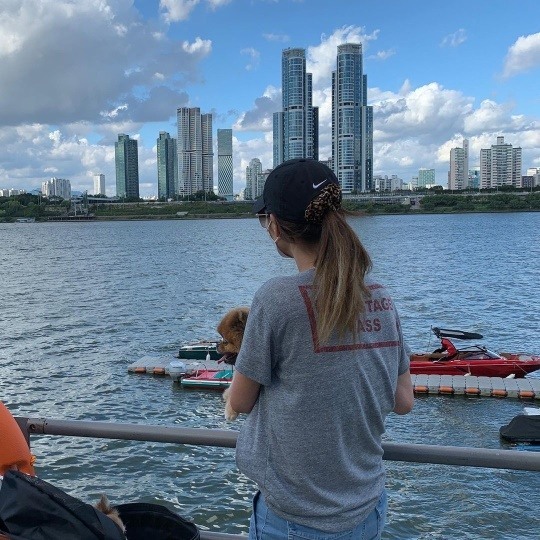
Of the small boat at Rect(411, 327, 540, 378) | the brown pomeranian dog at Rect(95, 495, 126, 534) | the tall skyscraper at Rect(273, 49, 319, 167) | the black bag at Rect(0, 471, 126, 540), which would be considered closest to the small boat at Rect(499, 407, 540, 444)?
the small boat at Rect(411, 327, 540, 378)

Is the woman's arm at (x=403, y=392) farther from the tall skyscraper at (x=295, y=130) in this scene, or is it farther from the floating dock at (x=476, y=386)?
the tall skyscraper at (x=295, y=130)

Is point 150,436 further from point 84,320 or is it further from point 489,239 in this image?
point 489,239

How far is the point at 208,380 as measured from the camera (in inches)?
912

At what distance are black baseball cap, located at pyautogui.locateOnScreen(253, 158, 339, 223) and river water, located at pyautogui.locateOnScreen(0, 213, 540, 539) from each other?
260mm

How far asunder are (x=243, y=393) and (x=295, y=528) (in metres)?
0.47

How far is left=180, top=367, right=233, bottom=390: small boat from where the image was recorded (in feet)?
75.2

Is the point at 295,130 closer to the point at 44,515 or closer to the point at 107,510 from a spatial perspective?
the point at 107,510

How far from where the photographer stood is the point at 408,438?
712 inches

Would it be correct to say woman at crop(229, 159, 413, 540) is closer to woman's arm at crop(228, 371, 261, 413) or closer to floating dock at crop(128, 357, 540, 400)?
woman's arm at crop(228, 371, 261, 413)

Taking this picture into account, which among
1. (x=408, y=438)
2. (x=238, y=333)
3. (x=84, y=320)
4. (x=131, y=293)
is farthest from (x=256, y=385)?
(x=131, y=293)

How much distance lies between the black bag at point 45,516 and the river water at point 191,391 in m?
1.34

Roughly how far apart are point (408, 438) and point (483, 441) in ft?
6.88

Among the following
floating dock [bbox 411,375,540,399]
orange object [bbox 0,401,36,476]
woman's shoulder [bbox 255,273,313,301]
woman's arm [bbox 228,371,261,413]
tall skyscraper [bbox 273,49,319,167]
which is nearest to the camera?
woman's shoulder [bbox 255,273,313,301]

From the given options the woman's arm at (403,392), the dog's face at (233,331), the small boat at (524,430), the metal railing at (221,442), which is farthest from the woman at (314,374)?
the small boat at (524,430)
